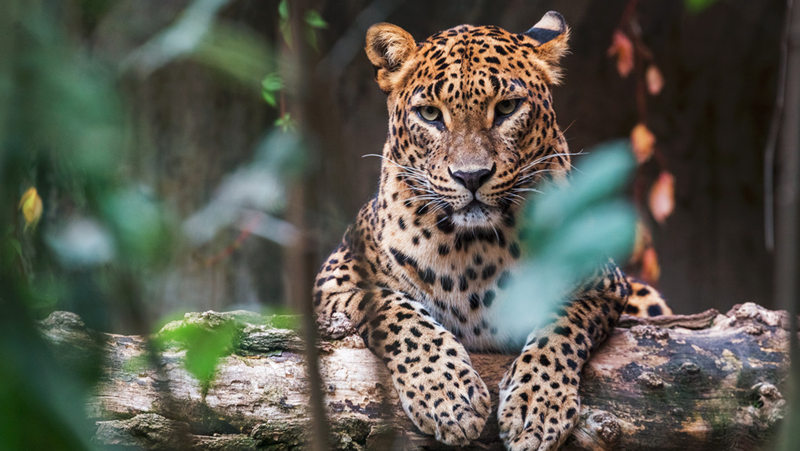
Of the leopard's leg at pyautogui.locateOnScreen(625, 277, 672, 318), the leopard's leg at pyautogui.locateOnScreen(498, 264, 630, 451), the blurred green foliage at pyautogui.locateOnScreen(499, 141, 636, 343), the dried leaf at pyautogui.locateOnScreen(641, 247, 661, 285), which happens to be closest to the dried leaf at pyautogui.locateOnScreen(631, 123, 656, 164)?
the dried leaf at pyautogui.locateOnScreen(641, 247, 661, 285)

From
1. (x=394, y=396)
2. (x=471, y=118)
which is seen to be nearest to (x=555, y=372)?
(x=394, y=396)

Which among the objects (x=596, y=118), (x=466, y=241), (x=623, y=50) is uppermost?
(x=623, y=50)

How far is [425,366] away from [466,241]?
760 mm

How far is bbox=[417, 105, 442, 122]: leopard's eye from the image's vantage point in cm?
381

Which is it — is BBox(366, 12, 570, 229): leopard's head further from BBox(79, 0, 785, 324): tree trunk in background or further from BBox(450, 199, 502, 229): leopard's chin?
BBox(79, 0, 785, 324): tree trunk in background

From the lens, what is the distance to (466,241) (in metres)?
4.06

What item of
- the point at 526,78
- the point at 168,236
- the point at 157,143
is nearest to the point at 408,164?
the point at 526,78

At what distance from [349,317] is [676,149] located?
22.8 feet

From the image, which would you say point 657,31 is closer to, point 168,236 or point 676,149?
point 676,149

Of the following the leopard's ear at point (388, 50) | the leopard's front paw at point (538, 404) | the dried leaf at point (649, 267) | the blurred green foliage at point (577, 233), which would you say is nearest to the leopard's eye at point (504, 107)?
the leopard's ear at point (388, 50)

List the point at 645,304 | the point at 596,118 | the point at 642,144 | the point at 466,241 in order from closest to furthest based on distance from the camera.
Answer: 1. the point at 466,241
2. the point at 645,304
3. the point at 642,144
4. the point at 596,118

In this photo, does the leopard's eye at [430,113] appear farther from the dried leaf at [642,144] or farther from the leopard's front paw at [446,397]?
the dried leaf at [642,144]

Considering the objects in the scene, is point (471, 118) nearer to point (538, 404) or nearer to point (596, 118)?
point (538, 404)

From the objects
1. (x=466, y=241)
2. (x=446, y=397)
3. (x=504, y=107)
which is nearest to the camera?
(x=446, y=397)
